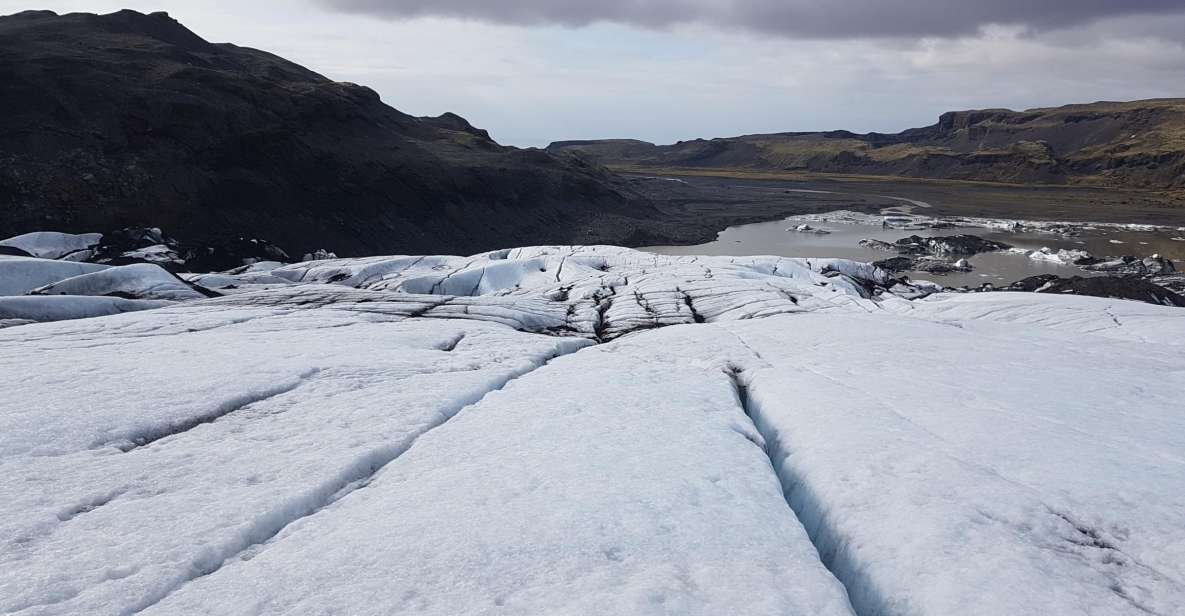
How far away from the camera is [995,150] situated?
107312mm

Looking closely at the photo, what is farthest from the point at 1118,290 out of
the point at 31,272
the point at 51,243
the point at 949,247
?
the point at 51,243

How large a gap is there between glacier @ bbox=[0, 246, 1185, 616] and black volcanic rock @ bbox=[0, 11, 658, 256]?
2344 cm

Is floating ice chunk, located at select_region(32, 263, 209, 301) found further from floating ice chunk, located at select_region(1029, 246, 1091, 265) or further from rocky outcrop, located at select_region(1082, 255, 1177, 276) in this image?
floating ice chunk, located at select_region(1029, 246, 1091, 265)

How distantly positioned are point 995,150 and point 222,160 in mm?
118250

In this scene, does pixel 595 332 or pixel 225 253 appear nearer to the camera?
pixel 595 332

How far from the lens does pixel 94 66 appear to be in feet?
110

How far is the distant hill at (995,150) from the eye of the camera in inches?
3612

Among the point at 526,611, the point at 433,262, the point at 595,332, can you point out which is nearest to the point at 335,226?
the point at 433,262

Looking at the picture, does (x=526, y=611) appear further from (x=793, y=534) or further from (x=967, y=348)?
(x=967, y=348)

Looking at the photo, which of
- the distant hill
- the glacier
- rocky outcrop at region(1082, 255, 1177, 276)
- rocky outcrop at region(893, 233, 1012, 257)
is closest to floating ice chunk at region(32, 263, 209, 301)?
the glacier

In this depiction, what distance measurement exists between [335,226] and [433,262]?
15.1m

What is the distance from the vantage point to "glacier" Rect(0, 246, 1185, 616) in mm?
3771

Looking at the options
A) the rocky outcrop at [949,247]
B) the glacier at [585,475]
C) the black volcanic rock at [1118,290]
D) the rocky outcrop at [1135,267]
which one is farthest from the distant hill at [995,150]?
the glacier at [585,475]

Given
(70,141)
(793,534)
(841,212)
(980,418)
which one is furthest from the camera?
(841,212)
